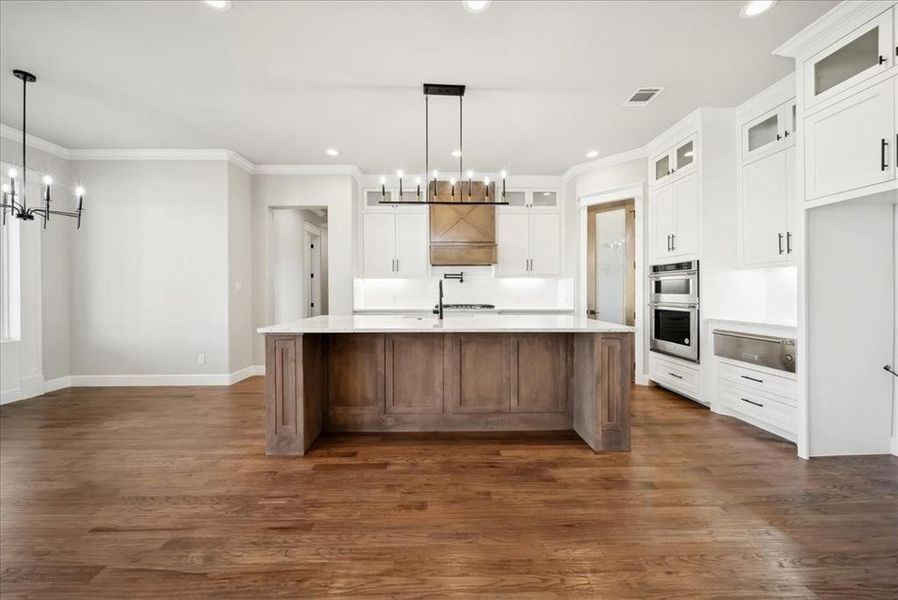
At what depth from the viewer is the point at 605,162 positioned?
549 cm

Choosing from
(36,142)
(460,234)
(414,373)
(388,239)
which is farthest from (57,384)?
(460,234)

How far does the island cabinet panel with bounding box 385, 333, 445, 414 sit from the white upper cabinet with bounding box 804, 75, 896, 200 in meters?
2.83

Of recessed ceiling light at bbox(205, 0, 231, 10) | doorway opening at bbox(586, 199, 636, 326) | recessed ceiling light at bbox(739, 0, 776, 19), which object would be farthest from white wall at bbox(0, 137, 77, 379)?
recessed ceiling light at bbox(739, 0, 776, 19)

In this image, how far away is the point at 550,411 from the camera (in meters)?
3.46

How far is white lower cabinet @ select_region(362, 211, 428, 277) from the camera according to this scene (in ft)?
20.4

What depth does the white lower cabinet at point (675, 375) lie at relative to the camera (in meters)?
4.19

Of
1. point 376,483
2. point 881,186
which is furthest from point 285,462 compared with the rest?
point 881,186

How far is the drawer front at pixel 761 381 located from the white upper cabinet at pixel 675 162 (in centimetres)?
201

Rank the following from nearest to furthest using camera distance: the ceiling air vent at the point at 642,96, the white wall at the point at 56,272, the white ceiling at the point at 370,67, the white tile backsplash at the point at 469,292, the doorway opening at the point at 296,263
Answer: the white ceiling at the point at 370,67 < the ceiling air vent at the point at 642,96 < the white wall at the point at 56,272 < the doorway opening at the point at 296,263 < the white tile backsplash at the point at 469,292

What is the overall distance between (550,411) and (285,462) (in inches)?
80.5

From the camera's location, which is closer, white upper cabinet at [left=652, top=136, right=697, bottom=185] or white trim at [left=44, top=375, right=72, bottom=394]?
white upper cabinet at [left=652, top=136, right=697, bottom=185]

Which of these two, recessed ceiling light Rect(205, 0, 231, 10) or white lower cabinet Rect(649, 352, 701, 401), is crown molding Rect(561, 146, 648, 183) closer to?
white lower cabinet Rect(649, 352, 701, 401)

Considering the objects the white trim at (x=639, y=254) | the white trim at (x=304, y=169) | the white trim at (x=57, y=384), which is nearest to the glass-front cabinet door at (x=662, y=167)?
the white trim at (x=639, y=254)

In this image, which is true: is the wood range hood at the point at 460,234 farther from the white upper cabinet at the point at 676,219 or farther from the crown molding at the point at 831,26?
the crown molding at the point at 831,26
